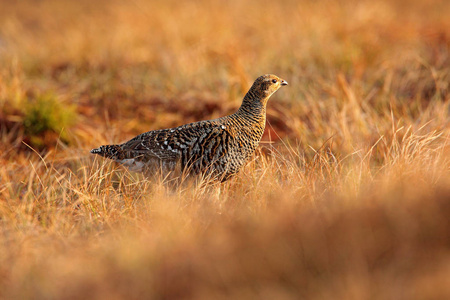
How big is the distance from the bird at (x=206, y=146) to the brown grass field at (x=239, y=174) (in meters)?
0.17

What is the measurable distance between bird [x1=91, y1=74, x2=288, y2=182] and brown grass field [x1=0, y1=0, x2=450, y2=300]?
0.56 feet

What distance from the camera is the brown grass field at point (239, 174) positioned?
8.32 ft

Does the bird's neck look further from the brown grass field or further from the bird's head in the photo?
the brown grass field

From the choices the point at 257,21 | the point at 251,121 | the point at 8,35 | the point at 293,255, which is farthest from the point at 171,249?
the point at 8,35

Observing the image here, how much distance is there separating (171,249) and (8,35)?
375 inches

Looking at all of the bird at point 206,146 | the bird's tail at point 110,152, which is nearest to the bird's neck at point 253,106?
the bird at point 206,146

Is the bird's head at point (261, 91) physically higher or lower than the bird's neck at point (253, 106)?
higher

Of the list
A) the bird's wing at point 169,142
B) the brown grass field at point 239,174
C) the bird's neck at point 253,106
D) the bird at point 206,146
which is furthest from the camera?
the bird's neck at point 253,106

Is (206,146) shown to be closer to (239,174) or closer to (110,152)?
(239,174)

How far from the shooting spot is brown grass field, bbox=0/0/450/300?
2.54 meters

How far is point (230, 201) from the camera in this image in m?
3.81

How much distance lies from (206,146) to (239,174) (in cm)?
43

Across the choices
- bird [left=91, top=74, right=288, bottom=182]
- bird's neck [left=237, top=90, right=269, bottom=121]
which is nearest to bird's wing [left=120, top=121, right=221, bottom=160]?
bird [left=91, top=74, right=288, bottom=182]

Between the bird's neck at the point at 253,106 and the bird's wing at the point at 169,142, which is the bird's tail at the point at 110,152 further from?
the bird's neck at the point at 253,106
